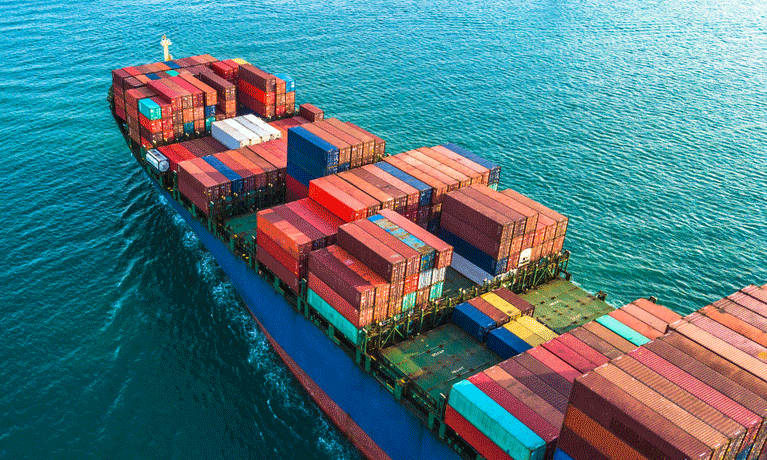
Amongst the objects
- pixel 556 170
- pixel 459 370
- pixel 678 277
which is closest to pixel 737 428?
pixel 459 370

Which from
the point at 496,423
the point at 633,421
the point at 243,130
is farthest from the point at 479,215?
the point at 243,130

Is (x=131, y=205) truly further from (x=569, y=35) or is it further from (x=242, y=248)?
(x=569, y=35)

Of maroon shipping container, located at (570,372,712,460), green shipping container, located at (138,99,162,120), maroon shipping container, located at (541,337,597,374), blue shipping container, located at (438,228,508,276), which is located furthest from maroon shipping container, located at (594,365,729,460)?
green shipping container, located at (138,99,162,120)

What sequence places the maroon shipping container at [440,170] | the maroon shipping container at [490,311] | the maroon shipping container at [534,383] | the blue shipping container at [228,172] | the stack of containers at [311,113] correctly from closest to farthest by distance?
the maroon shipping container at [534,383] → the maroon shipping container at [490,311] → the maroon shipping container at [440,170] → the blue shipping container at [228,172] → the stack of containers at [311,113]

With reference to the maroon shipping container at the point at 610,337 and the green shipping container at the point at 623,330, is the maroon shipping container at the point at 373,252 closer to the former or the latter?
the maroon shipping container at the point at 610,337

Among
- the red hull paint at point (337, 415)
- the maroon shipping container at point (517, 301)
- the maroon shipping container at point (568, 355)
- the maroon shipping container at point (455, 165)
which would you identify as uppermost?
the maroon shipping container at point (455, 165)

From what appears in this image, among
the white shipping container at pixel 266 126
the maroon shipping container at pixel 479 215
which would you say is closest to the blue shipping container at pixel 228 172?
the white shipping container at pixel 266 126
